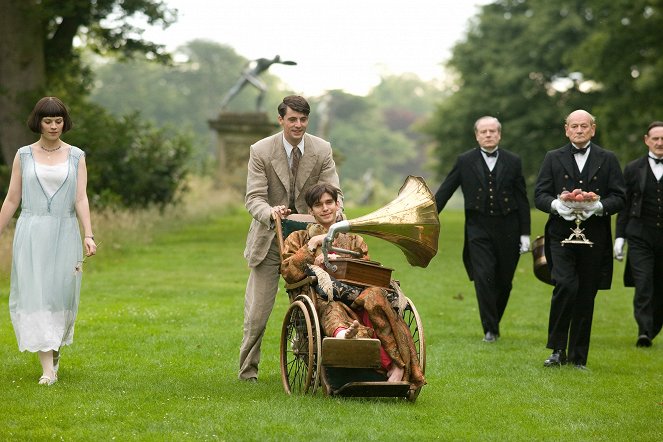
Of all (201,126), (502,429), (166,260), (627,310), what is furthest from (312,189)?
(201,126)

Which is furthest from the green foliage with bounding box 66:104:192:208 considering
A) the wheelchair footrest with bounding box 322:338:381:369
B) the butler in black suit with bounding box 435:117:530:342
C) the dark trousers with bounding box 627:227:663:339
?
the wheelchair footrest with bounding box 322:338:381:369

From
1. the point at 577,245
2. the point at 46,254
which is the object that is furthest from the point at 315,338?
the point at 577,245

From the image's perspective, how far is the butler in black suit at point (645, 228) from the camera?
1295 centimetres

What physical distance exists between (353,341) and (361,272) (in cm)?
54

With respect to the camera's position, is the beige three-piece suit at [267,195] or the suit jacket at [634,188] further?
the suit jacket at [634,188]

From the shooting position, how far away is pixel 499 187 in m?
13.1

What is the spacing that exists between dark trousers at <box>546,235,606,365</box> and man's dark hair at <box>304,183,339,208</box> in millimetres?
2760

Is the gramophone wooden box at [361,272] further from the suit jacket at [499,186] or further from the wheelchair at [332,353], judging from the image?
the suit jacket at [499,186]

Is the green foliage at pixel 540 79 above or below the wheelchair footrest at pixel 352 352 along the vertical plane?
above

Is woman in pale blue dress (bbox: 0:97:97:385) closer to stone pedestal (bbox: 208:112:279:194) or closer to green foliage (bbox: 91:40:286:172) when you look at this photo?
stone pedestal (bbox: 208:112:279:194)

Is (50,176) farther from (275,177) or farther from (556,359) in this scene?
(556,359)

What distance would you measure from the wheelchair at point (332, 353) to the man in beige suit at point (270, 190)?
0.36 m

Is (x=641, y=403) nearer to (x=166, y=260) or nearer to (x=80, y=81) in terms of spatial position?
(x=166, y=260)

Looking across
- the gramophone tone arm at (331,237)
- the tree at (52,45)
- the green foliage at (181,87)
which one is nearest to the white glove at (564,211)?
the gramophone tone arm at (331,237)
